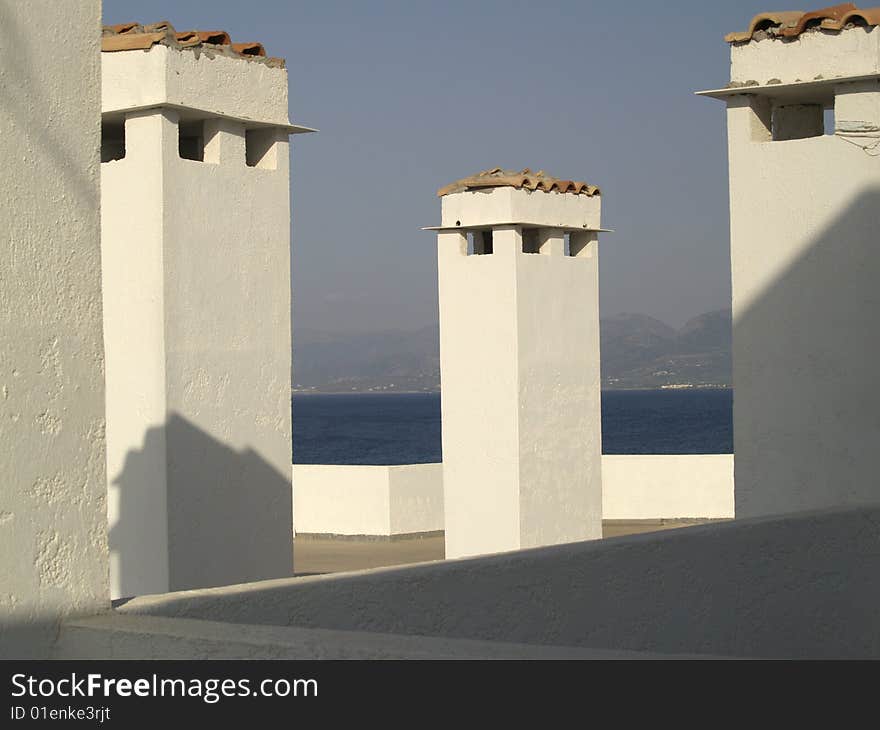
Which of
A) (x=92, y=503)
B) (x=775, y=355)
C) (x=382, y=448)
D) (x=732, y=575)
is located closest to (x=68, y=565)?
(x=92, y=503)

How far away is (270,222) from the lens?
33.3ft

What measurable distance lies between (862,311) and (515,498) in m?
5.21

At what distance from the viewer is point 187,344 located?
31.0ft

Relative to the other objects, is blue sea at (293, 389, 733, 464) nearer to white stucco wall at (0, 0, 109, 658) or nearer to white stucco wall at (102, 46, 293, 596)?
white stucco wall at (102, 46, 293, 596)

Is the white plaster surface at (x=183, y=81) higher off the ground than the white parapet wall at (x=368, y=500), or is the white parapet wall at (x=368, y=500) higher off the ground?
the white plaster surface at (x=183, y=81)

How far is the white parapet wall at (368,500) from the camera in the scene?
17.9 m

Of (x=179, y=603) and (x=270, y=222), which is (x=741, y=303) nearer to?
(x=270, y=222)

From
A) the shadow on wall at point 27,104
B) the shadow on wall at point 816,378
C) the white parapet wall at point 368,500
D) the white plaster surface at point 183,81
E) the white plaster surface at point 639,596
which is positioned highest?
the white plaster surface at point 183,81

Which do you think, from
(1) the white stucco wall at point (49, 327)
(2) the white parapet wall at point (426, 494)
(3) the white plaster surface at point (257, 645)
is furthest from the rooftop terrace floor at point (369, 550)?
(3) the white plaster surface at point (257, 645)

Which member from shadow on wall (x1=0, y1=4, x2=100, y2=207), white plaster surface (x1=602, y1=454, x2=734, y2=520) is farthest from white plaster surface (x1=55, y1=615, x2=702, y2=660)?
white plaster surface (x1=602, y1=454, x2=734, y2=520)

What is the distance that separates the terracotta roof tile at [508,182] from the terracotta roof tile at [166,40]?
4119mm

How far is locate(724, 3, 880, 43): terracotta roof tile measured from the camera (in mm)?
9203

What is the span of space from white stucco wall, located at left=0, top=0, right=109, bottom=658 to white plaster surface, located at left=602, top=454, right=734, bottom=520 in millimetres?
14997

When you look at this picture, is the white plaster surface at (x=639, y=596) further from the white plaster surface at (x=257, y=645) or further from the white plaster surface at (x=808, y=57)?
the white plaster surface at (x=808, y=57)
